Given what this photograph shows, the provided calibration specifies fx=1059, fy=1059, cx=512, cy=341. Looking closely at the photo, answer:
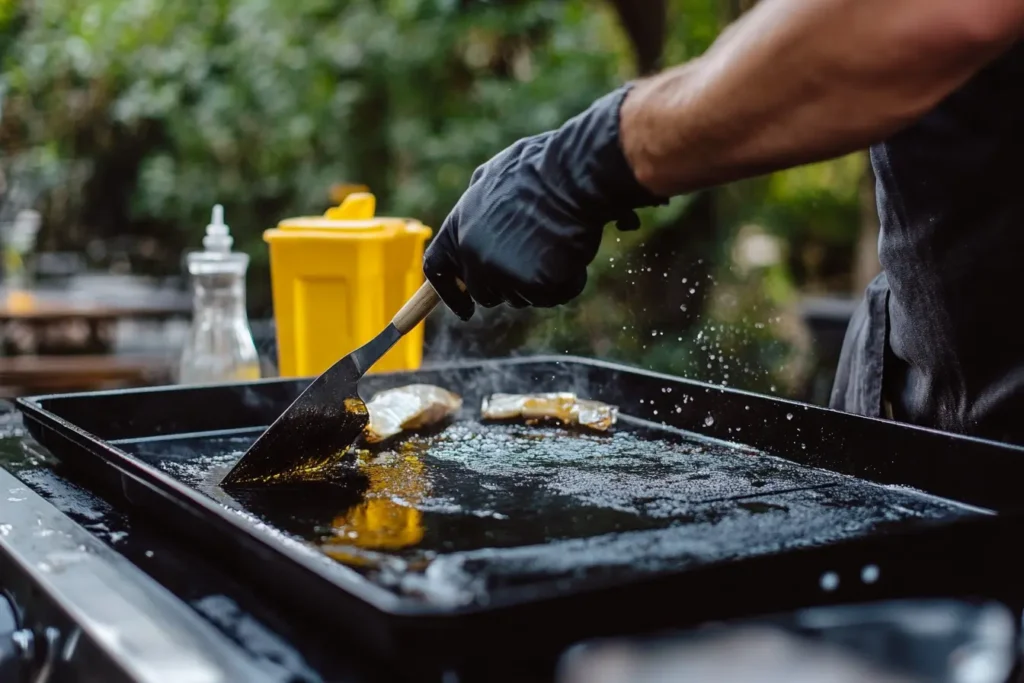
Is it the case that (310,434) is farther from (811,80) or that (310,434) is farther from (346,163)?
(346,163)

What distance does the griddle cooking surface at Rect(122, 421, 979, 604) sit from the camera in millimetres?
902

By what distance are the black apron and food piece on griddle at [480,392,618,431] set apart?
1.54ft

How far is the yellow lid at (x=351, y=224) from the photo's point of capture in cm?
190

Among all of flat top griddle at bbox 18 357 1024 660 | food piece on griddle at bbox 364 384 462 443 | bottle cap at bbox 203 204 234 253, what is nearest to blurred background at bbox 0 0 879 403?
bottle cap at bbox 203 204 234 253

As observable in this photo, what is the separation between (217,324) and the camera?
2.06 m

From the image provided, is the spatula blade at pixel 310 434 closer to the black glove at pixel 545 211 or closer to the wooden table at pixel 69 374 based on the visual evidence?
the black glove at pixel 545 211

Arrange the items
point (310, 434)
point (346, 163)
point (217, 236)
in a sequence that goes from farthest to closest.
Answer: point (346, 163), point (217, 236), point (310, 434)

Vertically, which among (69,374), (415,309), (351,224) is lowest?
(69,374)

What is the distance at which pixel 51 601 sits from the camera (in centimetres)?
89

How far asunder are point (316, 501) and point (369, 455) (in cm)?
27

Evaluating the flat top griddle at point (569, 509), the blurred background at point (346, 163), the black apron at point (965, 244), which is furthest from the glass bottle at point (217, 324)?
the blurred background at point (346, 163)

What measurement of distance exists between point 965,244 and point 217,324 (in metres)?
1.35

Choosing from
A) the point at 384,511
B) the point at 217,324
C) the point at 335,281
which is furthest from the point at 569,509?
the point at 217,324

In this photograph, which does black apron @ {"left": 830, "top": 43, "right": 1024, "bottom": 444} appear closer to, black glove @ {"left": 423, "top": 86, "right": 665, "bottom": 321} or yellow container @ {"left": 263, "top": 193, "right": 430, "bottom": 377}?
black glove @ {"left": 423, "top": 86, "right": 665, "bottom": 321}
